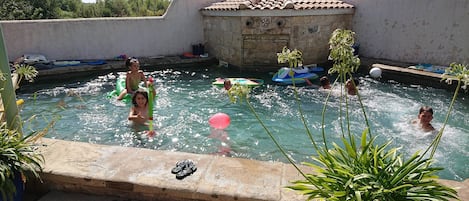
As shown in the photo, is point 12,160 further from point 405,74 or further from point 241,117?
point 405,74

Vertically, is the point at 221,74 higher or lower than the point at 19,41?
lower

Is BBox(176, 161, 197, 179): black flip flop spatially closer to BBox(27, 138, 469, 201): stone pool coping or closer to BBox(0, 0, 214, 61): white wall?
BBox(27, 138, 469, 201): stone pool coping

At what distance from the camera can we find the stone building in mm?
10875

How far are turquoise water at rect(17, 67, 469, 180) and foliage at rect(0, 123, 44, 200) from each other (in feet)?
5.26

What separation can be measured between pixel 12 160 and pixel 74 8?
21.8m

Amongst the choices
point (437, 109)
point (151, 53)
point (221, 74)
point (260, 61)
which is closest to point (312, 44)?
point (260, 61)

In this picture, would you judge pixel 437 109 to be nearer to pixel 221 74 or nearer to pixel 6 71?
pixel 221 74

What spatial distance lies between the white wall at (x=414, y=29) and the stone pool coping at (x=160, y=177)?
8.86 metres

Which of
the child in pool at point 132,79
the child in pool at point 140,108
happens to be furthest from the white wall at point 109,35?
the child in pool at point 140,108

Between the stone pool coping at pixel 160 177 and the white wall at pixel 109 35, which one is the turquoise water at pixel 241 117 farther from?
the white wall at pixel 109 35

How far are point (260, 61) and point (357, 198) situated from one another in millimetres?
9867

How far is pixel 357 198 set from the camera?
197 cm

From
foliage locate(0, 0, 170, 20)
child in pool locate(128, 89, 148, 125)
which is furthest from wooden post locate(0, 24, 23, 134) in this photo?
foliage locate(0, 0, 170, 20)

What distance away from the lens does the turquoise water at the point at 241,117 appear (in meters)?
5.81
